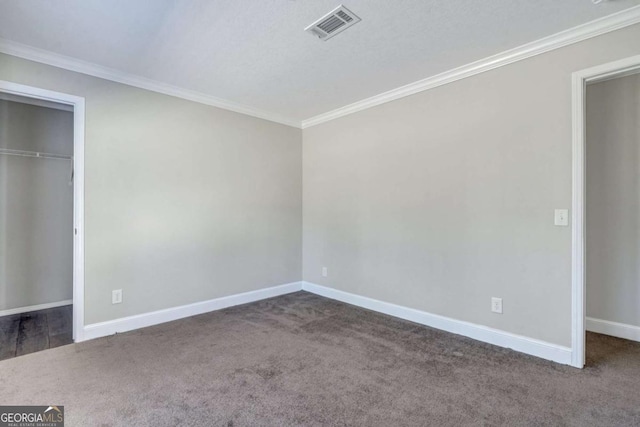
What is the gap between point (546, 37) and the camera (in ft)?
7.57

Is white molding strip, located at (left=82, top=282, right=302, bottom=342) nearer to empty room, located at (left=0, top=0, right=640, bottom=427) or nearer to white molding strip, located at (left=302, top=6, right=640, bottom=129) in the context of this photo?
empty room, located at (left=0, top=0, right=640, bottom=427)

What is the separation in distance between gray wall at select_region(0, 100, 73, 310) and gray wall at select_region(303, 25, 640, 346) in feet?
11.1

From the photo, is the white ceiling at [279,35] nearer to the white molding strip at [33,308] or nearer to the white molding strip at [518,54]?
the white molding strip at [518,54]

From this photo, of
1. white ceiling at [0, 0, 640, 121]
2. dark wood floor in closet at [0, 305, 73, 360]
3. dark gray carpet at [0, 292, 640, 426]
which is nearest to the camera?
dark gray carpet at [0, 292, 640, 426]

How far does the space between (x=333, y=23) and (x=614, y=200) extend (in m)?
3.01

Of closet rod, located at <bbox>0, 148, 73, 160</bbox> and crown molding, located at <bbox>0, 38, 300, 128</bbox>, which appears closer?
crown molding, located at <bbox>0, 38, 300, 128</bbox>

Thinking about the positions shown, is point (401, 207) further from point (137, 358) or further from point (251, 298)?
point (137, 358)

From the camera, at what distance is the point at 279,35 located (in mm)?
2283

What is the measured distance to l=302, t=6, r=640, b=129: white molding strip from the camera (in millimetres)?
2066

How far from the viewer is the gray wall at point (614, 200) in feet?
9.14

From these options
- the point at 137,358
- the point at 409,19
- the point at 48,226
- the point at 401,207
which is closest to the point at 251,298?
the point at 137,358

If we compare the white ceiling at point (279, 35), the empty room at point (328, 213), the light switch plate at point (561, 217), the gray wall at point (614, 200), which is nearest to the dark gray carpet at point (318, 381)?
the empty room at point (328, 213)

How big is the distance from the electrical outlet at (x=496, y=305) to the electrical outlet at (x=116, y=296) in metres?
3.40

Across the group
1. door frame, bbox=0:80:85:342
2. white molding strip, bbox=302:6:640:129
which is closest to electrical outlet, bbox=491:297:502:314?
white molding strip, bbox=302:6:640:129
